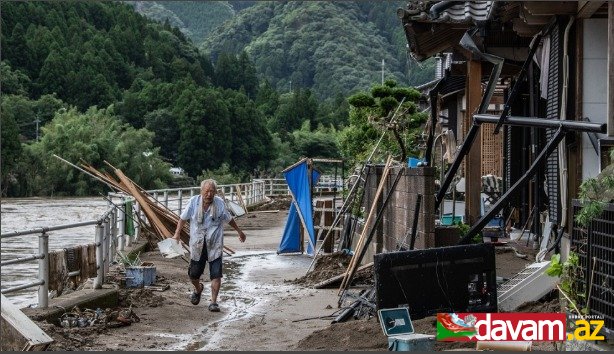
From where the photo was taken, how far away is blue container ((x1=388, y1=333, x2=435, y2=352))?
7469mm

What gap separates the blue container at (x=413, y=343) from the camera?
747cm

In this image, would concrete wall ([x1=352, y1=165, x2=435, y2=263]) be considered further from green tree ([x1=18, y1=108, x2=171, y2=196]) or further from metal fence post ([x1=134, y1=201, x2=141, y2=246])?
green tree ([x1=18, y1=108, x2=171, y2=196])

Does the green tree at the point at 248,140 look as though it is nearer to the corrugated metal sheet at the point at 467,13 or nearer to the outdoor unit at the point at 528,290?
the corrugated metal sheet at the point at 467,13

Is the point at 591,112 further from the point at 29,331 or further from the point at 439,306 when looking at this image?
the point at 29,331

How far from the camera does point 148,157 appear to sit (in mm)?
86000

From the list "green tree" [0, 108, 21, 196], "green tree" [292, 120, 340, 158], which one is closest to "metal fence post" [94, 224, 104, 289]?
"green tree" [0, 108, 21, 196]

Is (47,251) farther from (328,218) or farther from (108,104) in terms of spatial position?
(108,104)

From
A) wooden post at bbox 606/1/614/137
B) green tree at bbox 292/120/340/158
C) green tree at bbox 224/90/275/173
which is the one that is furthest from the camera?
green tree at bbox 292/120/340/158

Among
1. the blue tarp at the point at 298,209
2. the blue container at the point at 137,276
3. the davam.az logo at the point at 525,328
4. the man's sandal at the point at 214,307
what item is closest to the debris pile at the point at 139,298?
the blue container at the point at 137,276

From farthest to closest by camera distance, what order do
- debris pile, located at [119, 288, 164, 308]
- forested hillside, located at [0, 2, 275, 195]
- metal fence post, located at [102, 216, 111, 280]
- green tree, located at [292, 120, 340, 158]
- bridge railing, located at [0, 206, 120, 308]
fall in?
green tree, located at [292, 120, 340, 158] < forested hillside, located at [0, 2, 275, 195] < metal fence post, located at [102, 216, 111, 280] < debris pile, located at [119, 288, 164, 308] < bridge railing, located at [0, 206, 120, 308]

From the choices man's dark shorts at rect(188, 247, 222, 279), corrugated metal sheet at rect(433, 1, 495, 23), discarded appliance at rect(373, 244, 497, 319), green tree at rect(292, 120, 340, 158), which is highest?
green tree at rect(292, 120, 340, 158)

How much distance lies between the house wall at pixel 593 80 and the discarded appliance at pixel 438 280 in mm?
1609

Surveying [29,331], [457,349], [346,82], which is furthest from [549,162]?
[346,82]

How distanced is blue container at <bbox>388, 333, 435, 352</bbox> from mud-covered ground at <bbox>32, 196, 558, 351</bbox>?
0.23 meters
